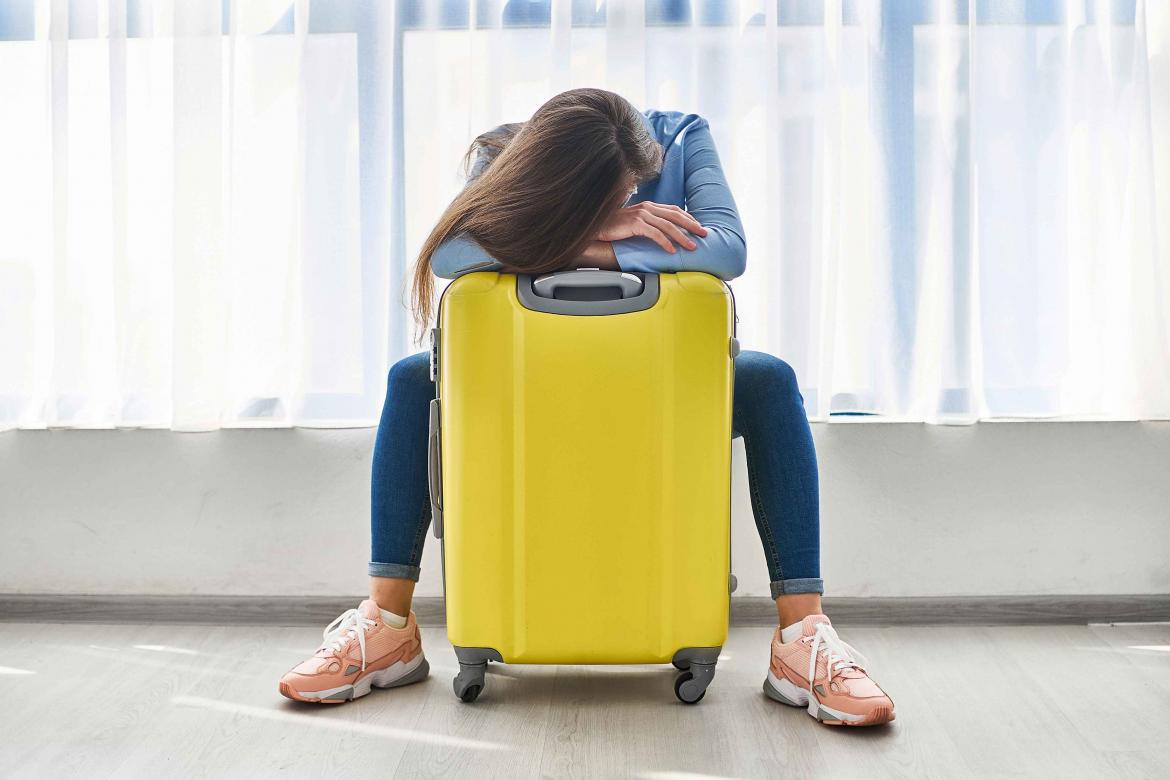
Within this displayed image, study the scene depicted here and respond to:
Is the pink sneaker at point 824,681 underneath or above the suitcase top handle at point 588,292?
underneath

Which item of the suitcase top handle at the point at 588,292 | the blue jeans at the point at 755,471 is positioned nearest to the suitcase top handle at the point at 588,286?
the suitcase top handle at the point at 588,292

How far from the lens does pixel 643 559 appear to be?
1198 millimetres

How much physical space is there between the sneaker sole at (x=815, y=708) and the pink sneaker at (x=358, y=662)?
1.54ft

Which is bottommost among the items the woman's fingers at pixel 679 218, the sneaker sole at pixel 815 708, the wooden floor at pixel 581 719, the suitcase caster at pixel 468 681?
the wooden floor at pixel 581 719

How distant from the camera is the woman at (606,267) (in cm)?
122

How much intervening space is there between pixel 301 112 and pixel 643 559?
3.12 feet

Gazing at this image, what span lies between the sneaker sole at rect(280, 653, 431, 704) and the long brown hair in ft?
1.79

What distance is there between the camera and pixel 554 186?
1.24 meters

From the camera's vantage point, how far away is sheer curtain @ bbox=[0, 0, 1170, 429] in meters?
1.64

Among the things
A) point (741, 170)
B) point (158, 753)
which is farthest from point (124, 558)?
point (741, 170)

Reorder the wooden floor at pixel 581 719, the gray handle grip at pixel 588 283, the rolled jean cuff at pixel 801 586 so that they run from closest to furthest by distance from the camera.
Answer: the wooden floor at pixel 581 719
the gray handle grip at pixel 588 283
the rolled jean cuff at pixel 801 586

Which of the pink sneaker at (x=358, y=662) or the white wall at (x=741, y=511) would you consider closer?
the pink sneaker at (x=358, y=662)

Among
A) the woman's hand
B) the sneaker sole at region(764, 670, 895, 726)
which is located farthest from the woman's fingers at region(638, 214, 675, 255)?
the sneaker sole at region(764, 670, 895, 726)

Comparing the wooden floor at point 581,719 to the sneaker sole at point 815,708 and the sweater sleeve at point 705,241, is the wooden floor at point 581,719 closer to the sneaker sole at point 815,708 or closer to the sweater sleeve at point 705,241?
the sneaker sole at point 815,708
